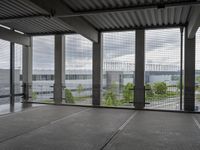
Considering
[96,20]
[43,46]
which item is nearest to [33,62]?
[43,46]

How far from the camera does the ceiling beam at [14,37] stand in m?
9.49

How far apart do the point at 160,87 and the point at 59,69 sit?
5191mm

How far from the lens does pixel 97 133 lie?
520 cm

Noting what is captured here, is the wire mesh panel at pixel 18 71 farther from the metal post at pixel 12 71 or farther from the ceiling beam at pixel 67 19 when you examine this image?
the ceiling beam at pixel 67 19

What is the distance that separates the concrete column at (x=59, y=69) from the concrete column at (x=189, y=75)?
6.00 m

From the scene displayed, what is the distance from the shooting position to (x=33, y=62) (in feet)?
38.8

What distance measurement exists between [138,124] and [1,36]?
7281mm

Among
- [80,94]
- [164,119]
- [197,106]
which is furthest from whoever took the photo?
[80,94]

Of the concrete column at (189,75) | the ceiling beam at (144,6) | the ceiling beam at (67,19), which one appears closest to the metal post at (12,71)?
the ceiling beam at (67,19)

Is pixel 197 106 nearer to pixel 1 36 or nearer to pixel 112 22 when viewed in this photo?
pixel 112 22

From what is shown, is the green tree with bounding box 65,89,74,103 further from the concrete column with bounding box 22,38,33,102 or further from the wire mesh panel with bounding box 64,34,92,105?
the concrete column with bounding box 22,38,33,102

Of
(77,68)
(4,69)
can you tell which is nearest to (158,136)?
(77,68)

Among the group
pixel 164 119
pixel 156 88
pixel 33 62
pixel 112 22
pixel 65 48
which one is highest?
pixel 112 22

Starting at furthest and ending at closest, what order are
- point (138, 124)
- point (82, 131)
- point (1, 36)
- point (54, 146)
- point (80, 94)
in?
point (80, 94) → point (1, 36) → point (138, 124) → point (82, 131) → point (54, 146)
